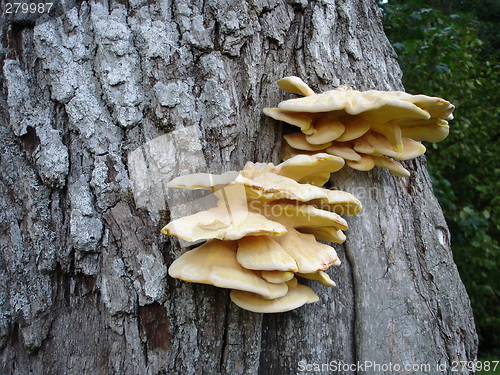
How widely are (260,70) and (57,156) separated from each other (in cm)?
102

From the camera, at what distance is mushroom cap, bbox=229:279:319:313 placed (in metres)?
1.32

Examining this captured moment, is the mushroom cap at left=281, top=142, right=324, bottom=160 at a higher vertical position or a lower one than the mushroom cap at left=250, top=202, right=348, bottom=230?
higher

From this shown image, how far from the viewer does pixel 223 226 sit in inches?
48.5

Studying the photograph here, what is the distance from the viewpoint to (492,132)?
6402 mm

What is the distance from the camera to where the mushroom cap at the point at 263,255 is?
4.00 ft

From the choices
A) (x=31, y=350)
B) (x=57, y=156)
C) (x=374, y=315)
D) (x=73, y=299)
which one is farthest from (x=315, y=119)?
(x=31, y=350)

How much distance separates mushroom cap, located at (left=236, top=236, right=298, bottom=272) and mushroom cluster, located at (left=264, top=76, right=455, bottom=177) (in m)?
0.55

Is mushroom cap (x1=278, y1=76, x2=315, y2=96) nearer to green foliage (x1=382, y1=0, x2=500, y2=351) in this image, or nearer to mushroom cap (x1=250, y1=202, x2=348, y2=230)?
mushroom cap (x1=250, y1=202, x2=348, y2=230)

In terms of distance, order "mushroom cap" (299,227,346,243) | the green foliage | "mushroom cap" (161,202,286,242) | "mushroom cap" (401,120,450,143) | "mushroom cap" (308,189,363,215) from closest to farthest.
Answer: "mushroom cap" (161,202,286,242) → "mushroom cap" (308,189,363,215) → "mushroom cap" (299,227,346,243) → "mushroom cap" (401,120,450,143) → the green foliage

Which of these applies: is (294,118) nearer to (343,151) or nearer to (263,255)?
(343,151)

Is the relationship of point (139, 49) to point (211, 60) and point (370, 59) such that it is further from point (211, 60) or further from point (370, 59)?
point (370, 59)
